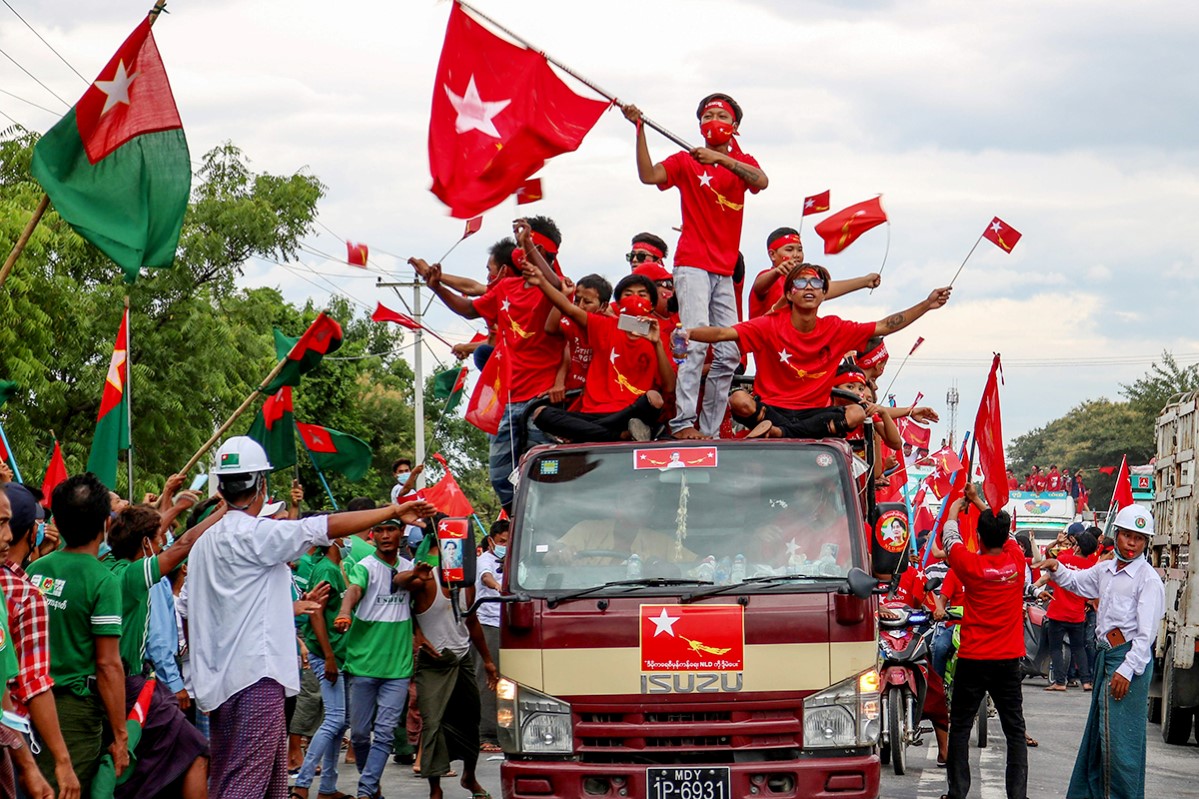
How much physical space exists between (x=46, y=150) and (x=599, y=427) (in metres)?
3.27

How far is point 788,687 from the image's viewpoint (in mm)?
7656

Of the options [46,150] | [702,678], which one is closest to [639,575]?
[702,678]

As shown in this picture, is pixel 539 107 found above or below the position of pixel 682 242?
above

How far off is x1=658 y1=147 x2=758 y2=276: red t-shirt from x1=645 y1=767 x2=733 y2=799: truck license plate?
3.63 m

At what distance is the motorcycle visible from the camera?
1268cm

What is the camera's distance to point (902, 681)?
12766mm

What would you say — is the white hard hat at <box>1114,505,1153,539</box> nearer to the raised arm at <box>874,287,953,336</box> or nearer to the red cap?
the raised arm at <box>874,287,953,336</box>

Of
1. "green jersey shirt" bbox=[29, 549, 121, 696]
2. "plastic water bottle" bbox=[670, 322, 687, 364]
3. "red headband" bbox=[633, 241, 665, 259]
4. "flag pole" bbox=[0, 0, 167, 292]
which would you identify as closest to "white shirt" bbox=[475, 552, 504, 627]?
"red headband" bbox=[633, 241, 665, 259]

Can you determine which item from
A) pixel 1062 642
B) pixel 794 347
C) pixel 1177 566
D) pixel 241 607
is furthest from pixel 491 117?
pixel 1062 642

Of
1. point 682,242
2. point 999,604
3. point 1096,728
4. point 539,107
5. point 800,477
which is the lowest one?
point 1096,728

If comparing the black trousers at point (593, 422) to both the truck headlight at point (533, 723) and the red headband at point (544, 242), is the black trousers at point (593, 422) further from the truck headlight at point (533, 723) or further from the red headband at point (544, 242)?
the truck headlight at point (533, 723)

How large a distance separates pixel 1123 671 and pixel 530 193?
4.82m

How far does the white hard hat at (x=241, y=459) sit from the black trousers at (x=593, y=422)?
2161 mm

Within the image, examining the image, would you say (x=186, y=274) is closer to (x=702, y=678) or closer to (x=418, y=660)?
(x=418, y=660)
